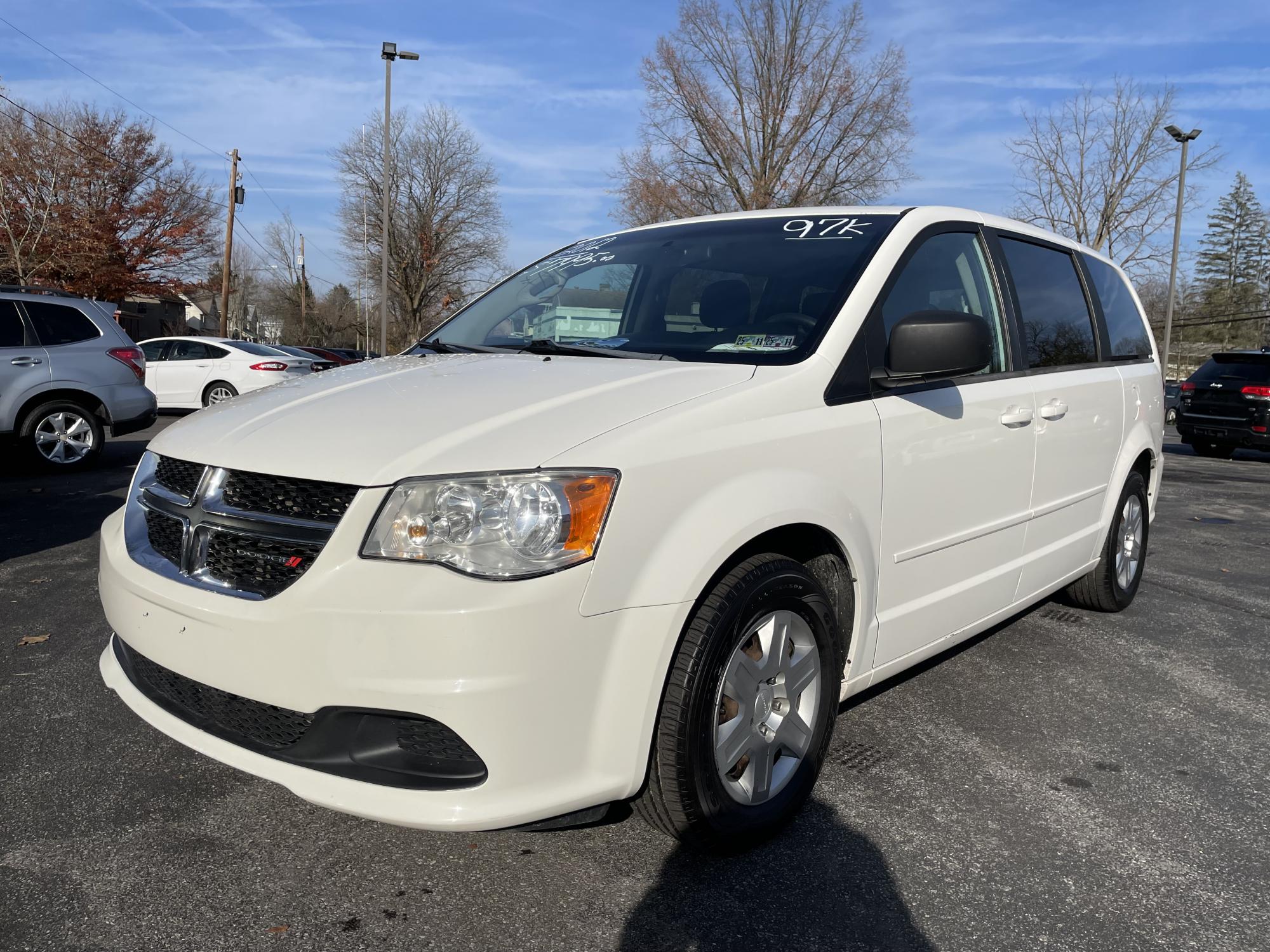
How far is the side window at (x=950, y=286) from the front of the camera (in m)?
3.05

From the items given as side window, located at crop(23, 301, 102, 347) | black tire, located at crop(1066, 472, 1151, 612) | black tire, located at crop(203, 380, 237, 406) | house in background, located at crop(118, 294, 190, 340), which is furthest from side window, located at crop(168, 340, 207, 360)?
house in background, located at crop(118, 294, 190, 340)

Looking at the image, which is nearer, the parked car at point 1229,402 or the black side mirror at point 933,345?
the black side mirror at point 933,345

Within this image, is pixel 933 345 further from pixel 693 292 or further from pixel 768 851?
pixel 768 851

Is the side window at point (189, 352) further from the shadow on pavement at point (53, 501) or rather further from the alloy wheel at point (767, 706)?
the alloy wheel at point (767, 706)

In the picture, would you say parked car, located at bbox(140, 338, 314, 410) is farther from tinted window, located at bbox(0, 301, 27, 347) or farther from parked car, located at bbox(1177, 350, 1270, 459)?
parked car, located at bbox(1177, 350, 1270, 459)

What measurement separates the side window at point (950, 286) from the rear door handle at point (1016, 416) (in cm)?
15

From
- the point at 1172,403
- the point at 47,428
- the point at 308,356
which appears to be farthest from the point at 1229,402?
the point at 308,356

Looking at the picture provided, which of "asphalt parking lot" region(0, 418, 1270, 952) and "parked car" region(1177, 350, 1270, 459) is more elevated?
"parked car" region(1177, 350, 1270, 459)

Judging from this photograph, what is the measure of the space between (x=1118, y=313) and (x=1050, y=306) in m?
1.08

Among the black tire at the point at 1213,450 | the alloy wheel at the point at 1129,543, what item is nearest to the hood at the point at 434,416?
the alloy wheel at the point at 1129,543

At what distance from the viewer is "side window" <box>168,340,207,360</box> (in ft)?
53.6

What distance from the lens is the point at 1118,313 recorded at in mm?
4820

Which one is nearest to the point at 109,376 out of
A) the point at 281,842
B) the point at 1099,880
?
the point at 281,842

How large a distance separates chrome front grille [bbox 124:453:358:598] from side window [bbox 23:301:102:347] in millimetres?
8004
